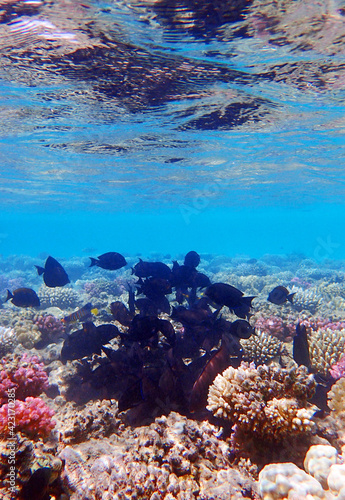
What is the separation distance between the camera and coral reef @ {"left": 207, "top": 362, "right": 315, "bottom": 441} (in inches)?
135

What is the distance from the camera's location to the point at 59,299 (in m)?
15.0

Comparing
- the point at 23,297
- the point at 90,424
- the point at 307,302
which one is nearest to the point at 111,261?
the point at 23,297

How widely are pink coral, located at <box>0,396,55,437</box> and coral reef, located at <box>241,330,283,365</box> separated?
417 centimetres

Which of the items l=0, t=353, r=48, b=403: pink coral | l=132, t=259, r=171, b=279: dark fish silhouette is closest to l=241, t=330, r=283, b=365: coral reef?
l=132, t=259, r=171, b=279: dark fish silhouette

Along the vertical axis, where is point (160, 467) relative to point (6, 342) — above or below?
above

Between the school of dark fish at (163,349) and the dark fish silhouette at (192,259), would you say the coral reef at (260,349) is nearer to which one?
the school of dark fish at (163,349)

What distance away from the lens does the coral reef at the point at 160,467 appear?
2.84 m

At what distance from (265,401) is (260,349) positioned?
8.43 feet

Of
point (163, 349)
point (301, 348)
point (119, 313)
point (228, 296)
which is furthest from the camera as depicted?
point (119, 313)

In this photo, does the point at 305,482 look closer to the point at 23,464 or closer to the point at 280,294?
the point at 23,464

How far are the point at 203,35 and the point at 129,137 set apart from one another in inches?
374

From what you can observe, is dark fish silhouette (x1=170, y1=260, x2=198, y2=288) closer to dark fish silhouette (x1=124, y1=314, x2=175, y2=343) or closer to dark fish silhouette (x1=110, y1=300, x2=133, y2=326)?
dark fish silhouette (x1=110, y1=300, x2=133, y2=326)

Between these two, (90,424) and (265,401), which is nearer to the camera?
(265,401)

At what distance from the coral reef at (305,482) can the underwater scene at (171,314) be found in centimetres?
1
